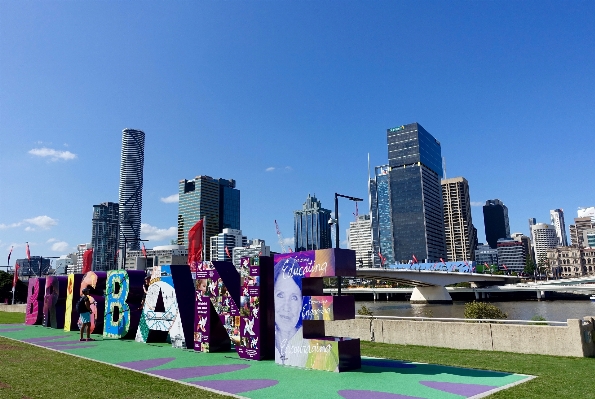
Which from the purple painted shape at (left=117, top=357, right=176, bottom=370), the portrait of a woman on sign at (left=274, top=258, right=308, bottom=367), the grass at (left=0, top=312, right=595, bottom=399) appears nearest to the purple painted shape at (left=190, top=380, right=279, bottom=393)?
the grass at (left=0, top=312, right=595, bottom=399)

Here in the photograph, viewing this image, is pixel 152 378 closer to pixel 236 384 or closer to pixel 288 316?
pixel 236 384

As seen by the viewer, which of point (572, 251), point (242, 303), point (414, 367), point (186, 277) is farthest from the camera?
point (572, 251)

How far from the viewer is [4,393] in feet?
37.5

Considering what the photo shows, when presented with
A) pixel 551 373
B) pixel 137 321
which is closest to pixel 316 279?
pixel 551 373


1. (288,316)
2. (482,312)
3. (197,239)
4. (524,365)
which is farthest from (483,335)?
(197,239)

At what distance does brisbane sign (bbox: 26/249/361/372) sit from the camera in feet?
50.5

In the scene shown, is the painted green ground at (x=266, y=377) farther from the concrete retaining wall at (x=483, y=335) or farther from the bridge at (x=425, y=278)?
the bridge at (x=425, y=278)

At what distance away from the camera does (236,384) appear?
12.9 meters

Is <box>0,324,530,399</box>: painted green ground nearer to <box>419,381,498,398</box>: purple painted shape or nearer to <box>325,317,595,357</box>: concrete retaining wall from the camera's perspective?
<box>419,381,498,398</box>: purple painted shape

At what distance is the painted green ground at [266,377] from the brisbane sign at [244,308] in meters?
0.80

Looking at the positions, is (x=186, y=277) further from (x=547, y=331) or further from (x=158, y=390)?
(x=547, y=331)

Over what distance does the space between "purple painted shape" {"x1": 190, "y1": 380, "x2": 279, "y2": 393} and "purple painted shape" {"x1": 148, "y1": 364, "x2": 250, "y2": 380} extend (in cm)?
126

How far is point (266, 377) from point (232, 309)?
16.9 ft

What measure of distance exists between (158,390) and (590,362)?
1437 centimetres
